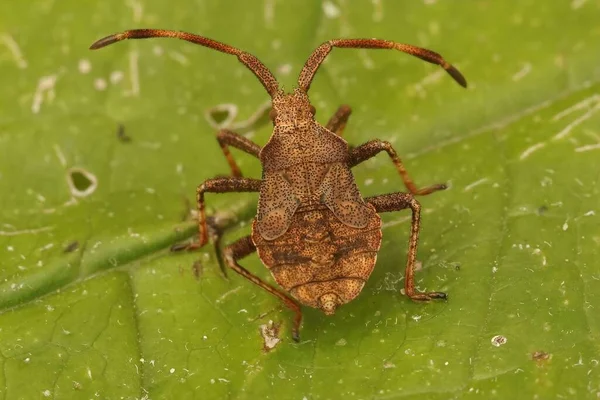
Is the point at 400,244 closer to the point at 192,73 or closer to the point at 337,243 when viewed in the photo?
the point at 337,243

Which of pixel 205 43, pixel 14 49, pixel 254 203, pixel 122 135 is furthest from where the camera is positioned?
pixel 14 49

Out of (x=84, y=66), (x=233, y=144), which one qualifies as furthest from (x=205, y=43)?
(x=84, y=66)

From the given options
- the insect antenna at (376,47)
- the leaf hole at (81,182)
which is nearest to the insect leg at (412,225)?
the insect antenna at (376,47)

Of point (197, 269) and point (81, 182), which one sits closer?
point (197, 269)

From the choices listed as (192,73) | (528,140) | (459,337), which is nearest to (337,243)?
(459,337)

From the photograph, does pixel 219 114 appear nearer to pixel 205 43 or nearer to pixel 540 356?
pixel 205 43

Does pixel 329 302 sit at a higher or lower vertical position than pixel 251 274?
lower

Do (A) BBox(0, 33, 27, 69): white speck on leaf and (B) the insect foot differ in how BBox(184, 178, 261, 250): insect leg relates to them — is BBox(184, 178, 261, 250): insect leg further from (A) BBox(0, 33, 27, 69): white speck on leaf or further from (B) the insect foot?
(A) BBox(0, 33, 27, 69): white speck on leaf

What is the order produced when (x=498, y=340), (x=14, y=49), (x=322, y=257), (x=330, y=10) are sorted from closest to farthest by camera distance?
(x=498, y=340) < (x=322, y=257) < (x=14, y=49) < (x=330, y=10)
